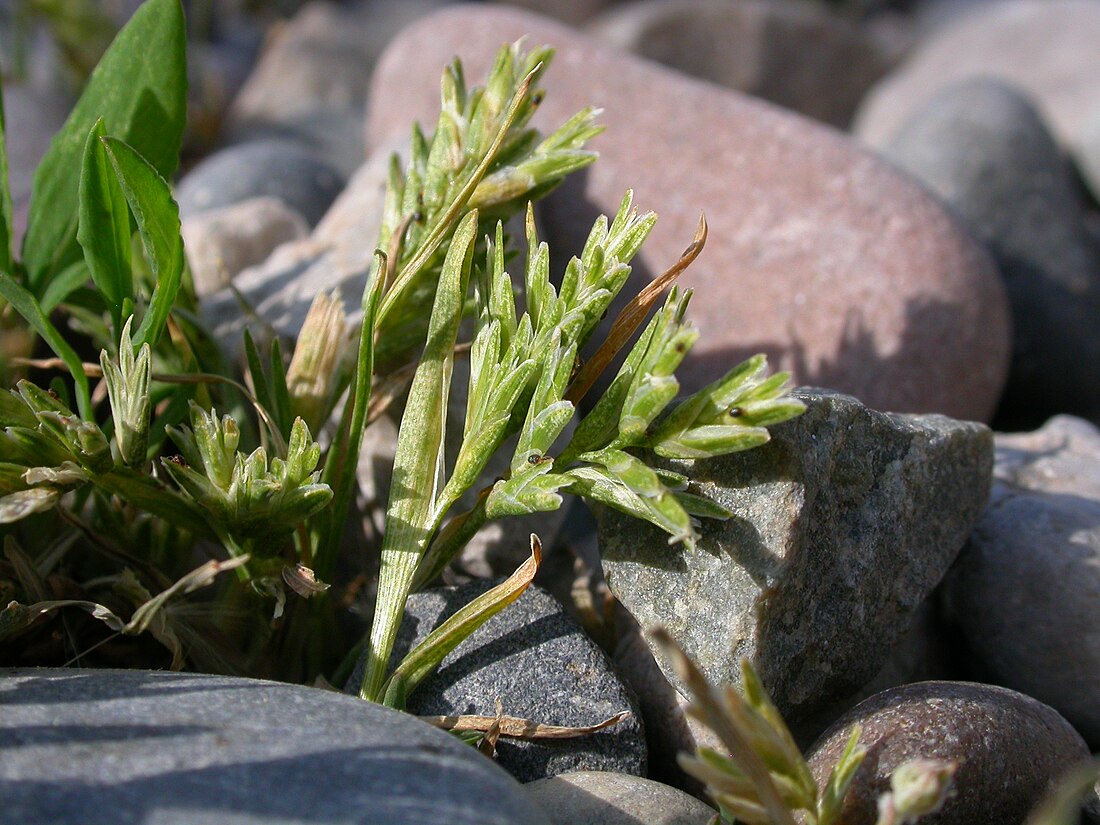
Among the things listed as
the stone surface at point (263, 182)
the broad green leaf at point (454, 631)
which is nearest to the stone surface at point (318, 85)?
the stone surface at point (263, 182)

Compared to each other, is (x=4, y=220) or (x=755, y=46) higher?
(x=4, y=220)

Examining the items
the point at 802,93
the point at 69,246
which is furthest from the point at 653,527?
the point at 802,93

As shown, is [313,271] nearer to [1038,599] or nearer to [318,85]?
[1038,599]

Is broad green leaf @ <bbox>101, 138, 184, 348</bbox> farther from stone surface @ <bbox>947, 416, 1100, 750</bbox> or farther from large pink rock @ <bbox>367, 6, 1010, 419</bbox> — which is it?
stone surface @ <bbox>947, 416, 1100, 750</bbox>

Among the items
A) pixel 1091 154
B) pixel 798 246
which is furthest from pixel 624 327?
pixel 1091 154

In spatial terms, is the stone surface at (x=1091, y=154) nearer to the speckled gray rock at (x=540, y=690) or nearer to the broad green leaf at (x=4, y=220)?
the speckled gray rock at (x=540, y=690)

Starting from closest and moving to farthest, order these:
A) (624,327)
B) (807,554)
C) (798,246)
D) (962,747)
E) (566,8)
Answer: (962,747) < (807,554) < (624,327) < (798,246) < (566,8)

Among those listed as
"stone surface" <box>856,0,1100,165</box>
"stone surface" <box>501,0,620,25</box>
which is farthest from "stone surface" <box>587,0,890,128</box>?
"stone surface" <box>501,0,620,25</box>
